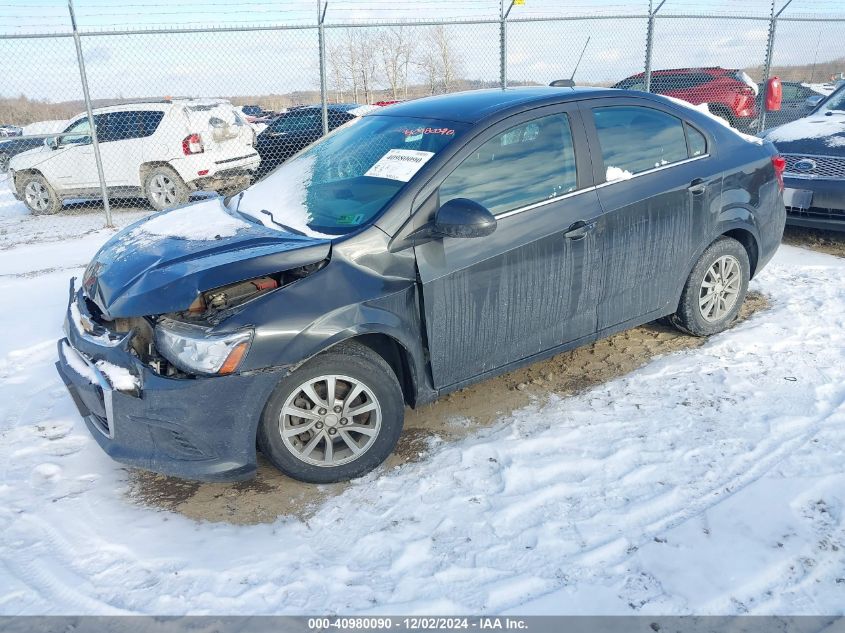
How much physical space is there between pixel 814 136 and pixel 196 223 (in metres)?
6.32

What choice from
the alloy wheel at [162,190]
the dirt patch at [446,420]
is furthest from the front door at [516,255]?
the alloy wheel at [162,190]

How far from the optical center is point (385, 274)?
10.2ft

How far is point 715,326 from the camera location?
4.64 metres

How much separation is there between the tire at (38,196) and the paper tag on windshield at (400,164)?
9.16 meters

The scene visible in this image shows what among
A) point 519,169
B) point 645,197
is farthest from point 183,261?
→ point 645,197

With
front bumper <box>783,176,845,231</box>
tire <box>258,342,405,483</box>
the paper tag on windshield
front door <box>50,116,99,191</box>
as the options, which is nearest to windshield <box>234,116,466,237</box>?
the paper tag on windshield

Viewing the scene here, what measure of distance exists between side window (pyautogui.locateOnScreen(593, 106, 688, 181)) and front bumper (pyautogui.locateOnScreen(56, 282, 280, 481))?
2.33m

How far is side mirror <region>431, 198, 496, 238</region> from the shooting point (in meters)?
3.04

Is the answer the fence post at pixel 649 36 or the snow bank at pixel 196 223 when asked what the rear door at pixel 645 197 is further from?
the fence post at pixel 649 36

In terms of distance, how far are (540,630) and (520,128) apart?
96.6 inches

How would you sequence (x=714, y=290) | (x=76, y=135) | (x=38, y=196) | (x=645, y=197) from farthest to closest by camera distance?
(x=38, y=196), (x=76, y=135), (x=714, y=290), (x=645, y=197)

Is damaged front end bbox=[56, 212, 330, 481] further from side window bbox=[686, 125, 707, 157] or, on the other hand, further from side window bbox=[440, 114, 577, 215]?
side window bbox=[686, 125, 707, 157]

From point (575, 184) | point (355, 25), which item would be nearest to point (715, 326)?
point (575, 184)

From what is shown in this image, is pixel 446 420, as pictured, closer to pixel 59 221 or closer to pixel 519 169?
pixel 519 169
